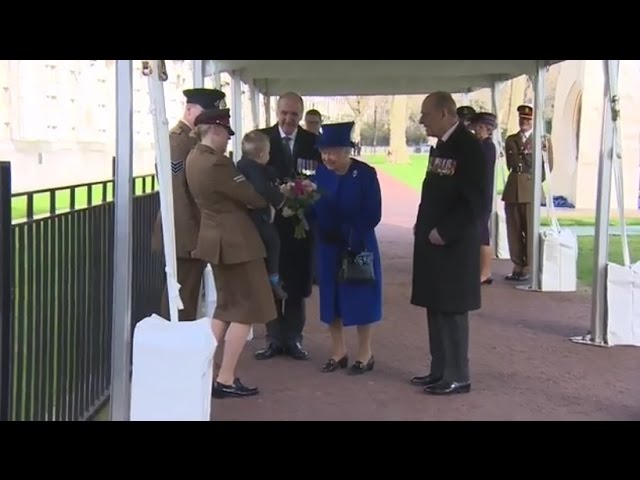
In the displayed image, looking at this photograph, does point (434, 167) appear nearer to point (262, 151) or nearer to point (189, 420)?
point (262, 151)

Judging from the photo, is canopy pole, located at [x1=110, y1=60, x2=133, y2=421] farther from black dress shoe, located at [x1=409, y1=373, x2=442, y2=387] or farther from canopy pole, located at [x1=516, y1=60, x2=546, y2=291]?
canopy pole, located at [x1=516, y1=60, x2=546, y2=291]

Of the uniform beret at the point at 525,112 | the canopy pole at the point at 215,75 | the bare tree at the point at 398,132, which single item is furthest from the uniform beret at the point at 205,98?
the bare tree at the point at 398,132

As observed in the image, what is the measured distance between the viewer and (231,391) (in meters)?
5.29

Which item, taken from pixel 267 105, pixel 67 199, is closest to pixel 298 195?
pixel 67 199

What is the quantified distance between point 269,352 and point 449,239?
186 centimetres

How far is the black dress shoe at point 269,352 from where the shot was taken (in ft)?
20.6

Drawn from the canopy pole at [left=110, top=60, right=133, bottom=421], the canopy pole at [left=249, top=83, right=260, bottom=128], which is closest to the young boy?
the canopy pole at [left=110, top=60, right=133, bottom=421]

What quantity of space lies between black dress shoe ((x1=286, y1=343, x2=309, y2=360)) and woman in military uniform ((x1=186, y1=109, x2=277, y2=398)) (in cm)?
99

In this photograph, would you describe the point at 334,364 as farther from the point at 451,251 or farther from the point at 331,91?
the point at 331,91

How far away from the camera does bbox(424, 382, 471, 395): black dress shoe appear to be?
5312 mm

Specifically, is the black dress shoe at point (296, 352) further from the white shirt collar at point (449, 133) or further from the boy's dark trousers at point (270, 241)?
the white shirt collar at point (449, 133)

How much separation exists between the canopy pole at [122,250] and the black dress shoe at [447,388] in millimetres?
2145

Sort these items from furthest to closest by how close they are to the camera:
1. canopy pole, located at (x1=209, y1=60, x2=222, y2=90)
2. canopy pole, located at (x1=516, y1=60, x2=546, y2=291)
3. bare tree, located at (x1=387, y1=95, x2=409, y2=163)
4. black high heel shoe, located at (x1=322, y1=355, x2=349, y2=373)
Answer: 1. bare tree, located at (x1=387, y1=95, x2=409, y2=163)
2. canopy pole, located at (x1=516, y1=60, x2=546, y2=291)
3. canopy pole, located at (x1=209, y1=60, x2=222, y2=90)
4. black high heel shoe, located at (x1=322, y1=355, x2=349, y2=373)

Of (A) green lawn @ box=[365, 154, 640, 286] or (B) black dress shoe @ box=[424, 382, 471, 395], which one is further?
(A) green lawn @ box=[365, 154, 640, 286]
